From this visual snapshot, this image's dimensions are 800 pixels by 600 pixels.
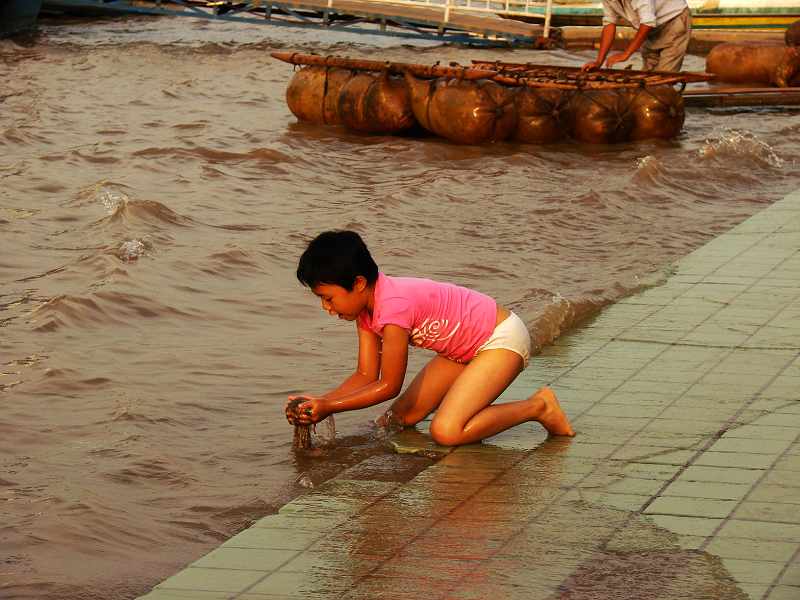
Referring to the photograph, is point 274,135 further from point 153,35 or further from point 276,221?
point 153,35

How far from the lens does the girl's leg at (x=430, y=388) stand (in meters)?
5.51

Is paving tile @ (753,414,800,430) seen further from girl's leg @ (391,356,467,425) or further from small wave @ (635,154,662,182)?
small wave @ (635,154,662,182)

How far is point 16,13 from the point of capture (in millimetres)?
30156

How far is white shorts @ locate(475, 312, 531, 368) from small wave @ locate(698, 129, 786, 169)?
995 centimetres

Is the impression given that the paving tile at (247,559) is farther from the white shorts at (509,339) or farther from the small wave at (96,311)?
the small wave at (96,311)

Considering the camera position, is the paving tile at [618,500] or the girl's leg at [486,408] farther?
the girl's leg at [486,408]

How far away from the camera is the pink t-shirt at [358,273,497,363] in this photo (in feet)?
16.5

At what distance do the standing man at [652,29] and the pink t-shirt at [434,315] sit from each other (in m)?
9.32

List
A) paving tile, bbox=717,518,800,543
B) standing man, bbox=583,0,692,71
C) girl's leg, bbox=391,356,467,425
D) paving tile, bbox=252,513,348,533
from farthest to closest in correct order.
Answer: standing man, bbox=583,0,692,71, girl's leg, bbox=391,356,467,425, paving tile, bbox=252,513,348,533, paving tile, bbox=717,518,800,543

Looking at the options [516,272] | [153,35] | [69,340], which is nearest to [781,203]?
[516,272]

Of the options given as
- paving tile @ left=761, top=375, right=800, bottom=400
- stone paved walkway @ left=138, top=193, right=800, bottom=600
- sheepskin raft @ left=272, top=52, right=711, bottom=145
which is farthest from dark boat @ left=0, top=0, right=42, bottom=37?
paving tile @ left=761, top=375, right=800, bottom=400

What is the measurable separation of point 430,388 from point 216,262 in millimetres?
4743

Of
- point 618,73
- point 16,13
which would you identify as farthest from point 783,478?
point 16,13

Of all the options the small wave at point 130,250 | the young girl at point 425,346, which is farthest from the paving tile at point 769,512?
the small wave at point 130,250
